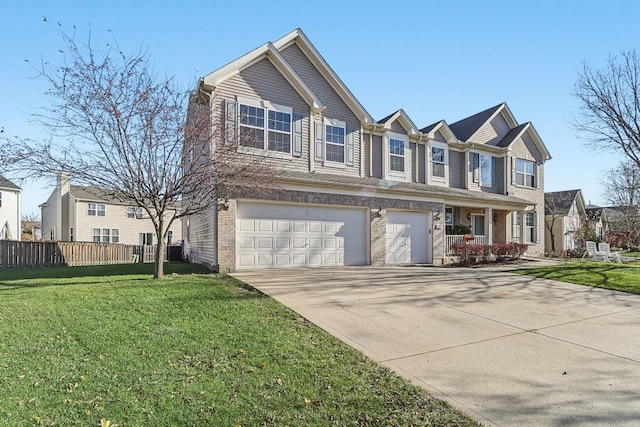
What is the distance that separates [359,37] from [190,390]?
11667 mm

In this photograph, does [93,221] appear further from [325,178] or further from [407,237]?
[407,237]

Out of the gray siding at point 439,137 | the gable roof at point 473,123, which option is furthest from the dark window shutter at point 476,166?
the gray siding at point 439,137

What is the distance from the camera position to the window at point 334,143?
15602 mm

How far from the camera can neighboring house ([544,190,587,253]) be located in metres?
32.2

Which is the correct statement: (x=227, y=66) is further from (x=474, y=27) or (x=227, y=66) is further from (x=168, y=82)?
(x=474, y=27)

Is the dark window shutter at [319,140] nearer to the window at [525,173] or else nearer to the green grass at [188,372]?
the green grass at [188,372]

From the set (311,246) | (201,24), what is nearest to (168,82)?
(201,24)

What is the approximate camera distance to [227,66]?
42.9 feet

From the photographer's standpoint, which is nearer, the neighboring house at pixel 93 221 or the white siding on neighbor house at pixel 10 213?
the white siding on neighbor house at pixel 10 213

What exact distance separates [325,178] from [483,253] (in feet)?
29.2

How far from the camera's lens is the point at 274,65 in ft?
47.4

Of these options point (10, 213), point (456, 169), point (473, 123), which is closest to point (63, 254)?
point (10, 213)

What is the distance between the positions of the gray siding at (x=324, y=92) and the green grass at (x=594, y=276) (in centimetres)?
820

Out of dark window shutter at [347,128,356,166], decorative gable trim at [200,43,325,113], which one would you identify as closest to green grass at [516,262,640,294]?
dark window shutter at [347,128,356,166]
